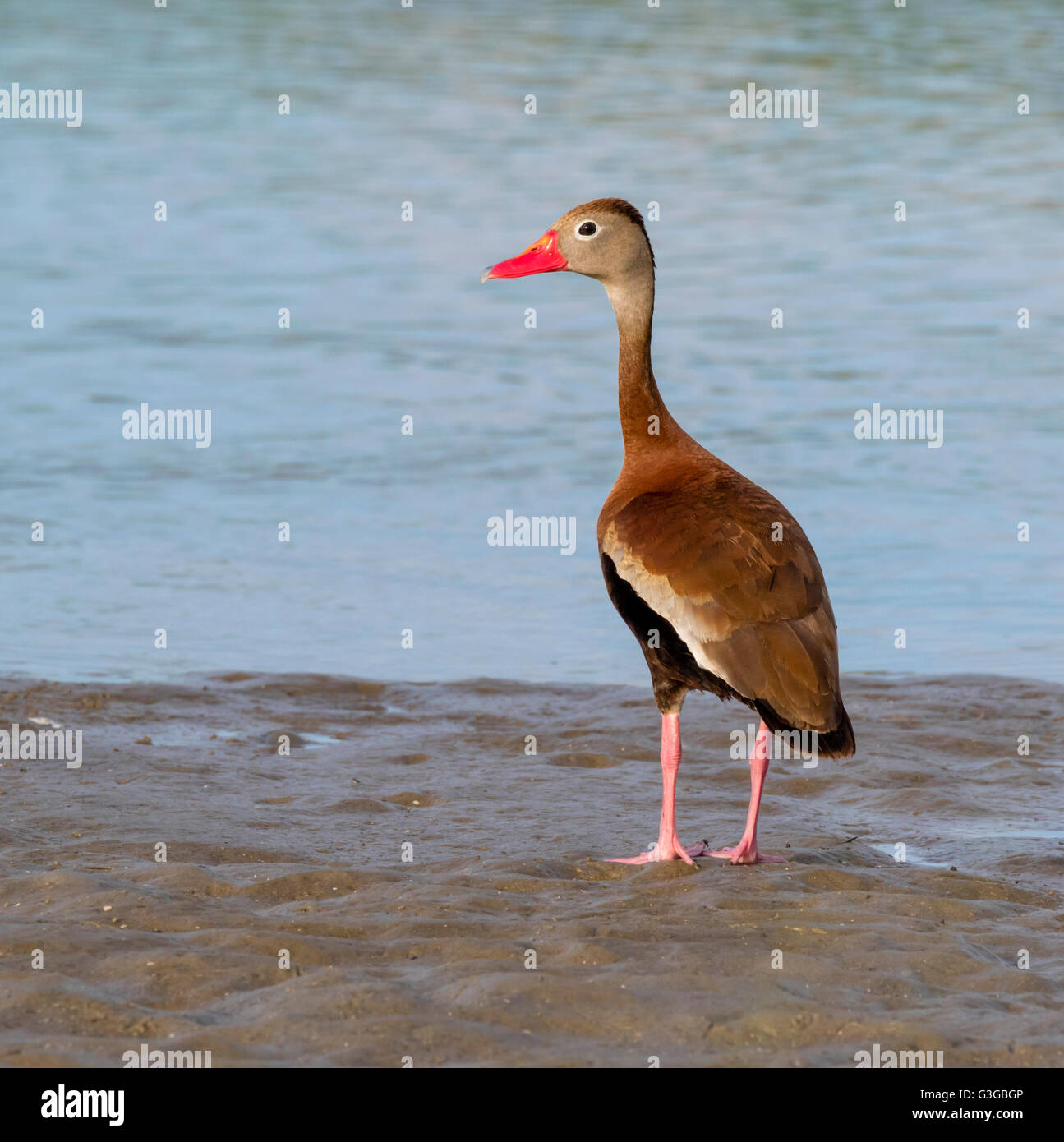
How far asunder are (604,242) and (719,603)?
2.19 metres

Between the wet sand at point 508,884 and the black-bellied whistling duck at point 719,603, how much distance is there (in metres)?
0.57

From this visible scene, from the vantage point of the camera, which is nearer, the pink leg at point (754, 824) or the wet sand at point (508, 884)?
the wet sand at point (508, 884)

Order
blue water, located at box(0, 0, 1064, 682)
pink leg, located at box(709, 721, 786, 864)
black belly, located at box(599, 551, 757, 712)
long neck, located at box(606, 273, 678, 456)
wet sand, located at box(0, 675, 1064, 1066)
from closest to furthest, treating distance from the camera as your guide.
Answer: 1. wet sand, located at box(0, 675, 1064, 1066)
2. black belly, located at box(599, 551, 757, 712)
3. pink leg, located at box(709, 721, 786, 864)
4. long neck, located at box(606, 273, 678, 456)
5. blue water, located at box(0, 0, 1064, 682)

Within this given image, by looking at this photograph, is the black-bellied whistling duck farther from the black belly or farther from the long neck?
the long neck

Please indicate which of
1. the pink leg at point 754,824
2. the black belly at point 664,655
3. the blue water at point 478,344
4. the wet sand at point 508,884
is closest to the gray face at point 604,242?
the black belly at point 664,655

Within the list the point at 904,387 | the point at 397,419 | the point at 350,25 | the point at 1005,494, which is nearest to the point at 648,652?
the point at 1005,494

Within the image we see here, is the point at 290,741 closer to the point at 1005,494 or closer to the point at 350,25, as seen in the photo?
the point at 1005,494

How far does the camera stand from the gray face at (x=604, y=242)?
8211 mm

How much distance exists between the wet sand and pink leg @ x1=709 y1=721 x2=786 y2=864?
0.36ft

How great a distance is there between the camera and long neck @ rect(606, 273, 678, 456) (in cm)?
793

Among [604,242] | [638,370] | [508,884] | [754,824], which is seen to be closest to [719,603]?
[754,824]

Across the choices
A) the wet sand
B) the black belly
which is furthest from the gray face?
the wet sand

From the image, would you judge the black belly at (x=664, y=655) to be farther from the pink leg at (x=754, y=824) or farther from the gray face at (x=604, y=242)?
the gray face at (x=604, y=242)

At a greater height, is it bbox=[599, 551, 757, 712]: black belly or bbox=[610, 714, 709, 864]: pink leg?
bbox=[599, 551, 757, 712]: black belly
